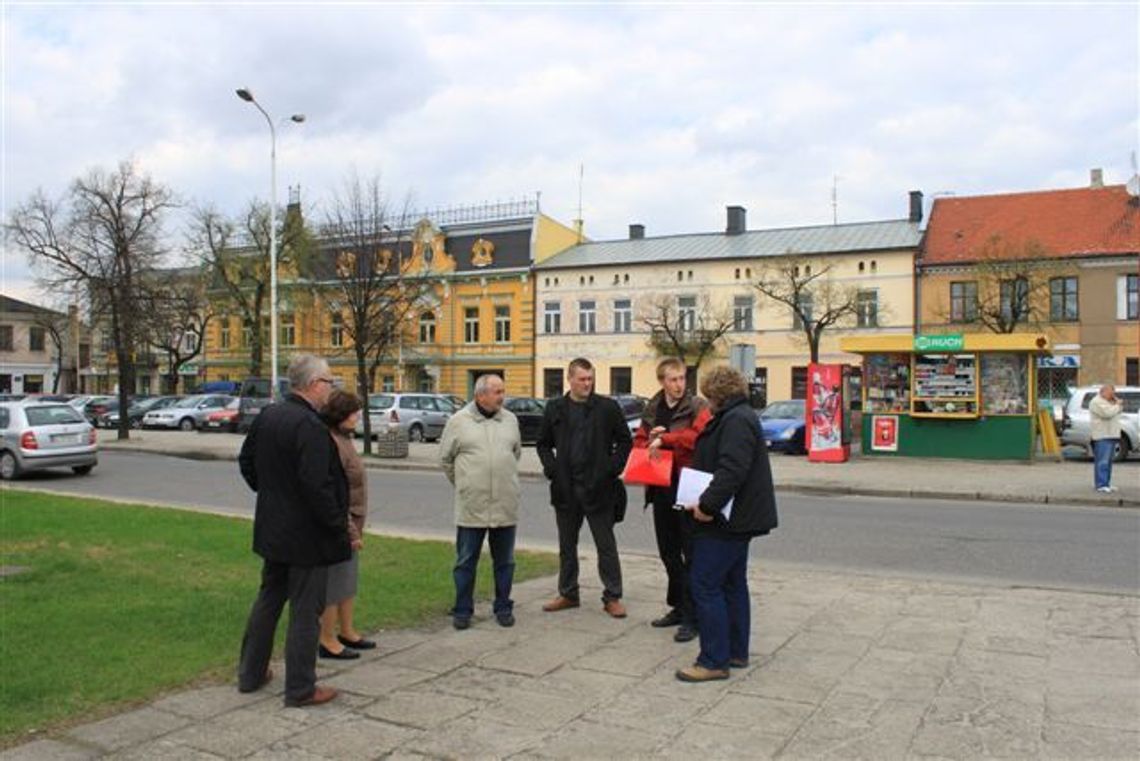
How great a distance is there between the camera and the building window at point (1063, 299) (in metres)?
40.0

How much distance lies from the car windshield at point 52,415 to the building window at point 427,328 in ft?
110

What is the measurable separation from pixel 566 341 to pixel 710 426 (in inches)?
1722

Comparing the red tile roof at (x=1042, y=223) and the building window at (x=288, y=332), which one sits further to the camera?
the building window at (x=288, y=332)

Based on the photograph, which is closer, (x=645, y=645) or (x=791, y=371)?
(x=645, y=645)

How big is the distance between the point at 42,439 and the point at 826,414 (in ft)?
52.9

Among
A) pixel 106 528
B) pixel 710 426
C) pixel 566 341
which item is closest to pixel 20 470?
pixel 106 528

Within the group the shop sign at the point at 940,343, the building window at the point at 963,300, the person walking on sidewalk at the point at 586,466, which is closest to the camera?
the person walking on sidewalk at the point at 586,466

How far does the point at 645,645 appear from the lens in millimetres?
6215

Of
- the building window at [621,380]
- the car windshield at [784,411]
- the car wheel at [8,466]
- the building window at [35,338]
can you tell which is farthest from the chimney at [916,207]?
the building window at [35,338]

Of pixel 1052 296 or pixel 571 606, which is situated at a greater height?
pixel 1052 296

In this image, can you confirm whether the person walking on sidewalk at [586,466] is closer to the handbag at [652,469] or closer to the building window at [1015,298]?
the handbag at [652,469]

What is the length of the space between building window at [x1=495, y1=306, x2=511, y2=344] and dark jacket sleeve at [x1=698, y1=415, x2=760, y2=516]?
1809 inches

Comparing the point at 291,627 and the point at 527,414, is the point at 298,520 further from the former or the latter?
the point at 527,414

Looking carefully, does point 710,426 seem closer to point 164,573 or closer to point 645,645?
point 645,645
